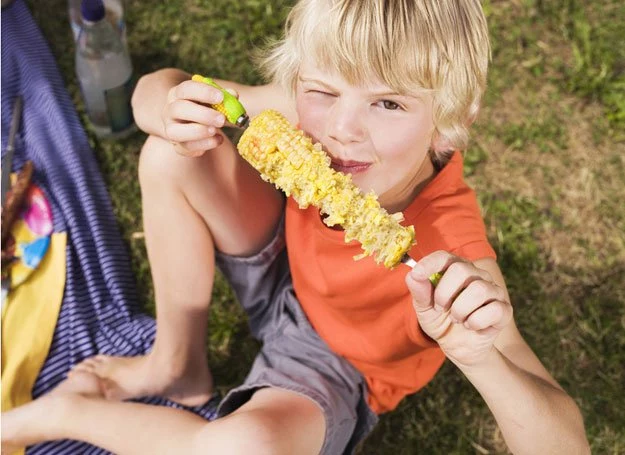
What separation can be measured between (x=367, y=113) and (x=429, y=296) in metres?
0.51

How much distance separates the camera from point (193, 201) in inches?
91.7

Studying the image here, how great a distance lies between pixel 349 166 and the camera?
6.62ft

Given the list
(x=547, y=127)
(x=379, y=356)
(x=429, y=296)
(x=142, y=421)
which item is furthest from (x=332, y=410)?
(x=547, y=127)

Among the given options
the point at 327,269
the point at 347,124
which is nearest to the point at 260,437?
the point at 327,269

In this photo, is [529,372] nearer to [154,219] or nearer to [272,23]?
[154,219]

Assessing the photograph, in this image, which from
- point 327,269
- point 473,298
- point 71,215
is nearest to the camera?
point 473,298

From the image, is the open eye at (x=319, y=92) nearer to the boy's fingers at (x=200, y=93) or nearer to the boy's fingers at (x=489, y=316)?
the boy's fingers at (x=200, y=93)

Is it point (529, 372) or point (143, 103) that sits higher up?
point (143, 103)

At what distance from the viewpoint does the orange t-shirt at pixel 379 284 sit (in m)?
2.12

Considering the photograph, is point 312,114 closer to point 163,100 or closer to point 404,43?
point 404,43

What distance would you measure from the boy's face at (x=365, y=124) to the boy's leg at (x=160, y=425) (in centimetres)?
70

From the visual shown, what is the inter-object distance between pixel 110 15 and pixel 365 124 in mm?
1749

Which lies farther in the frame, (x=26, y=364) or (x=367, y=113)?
(x=26, y=364)

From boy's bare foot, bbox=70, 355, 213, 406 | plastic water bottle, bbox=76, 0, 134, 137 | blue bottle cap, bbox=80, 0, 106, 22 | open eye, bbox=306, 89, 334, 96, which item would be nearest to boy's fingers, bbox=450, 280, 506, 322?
open eye, bbox=306, 89, 334, 96
